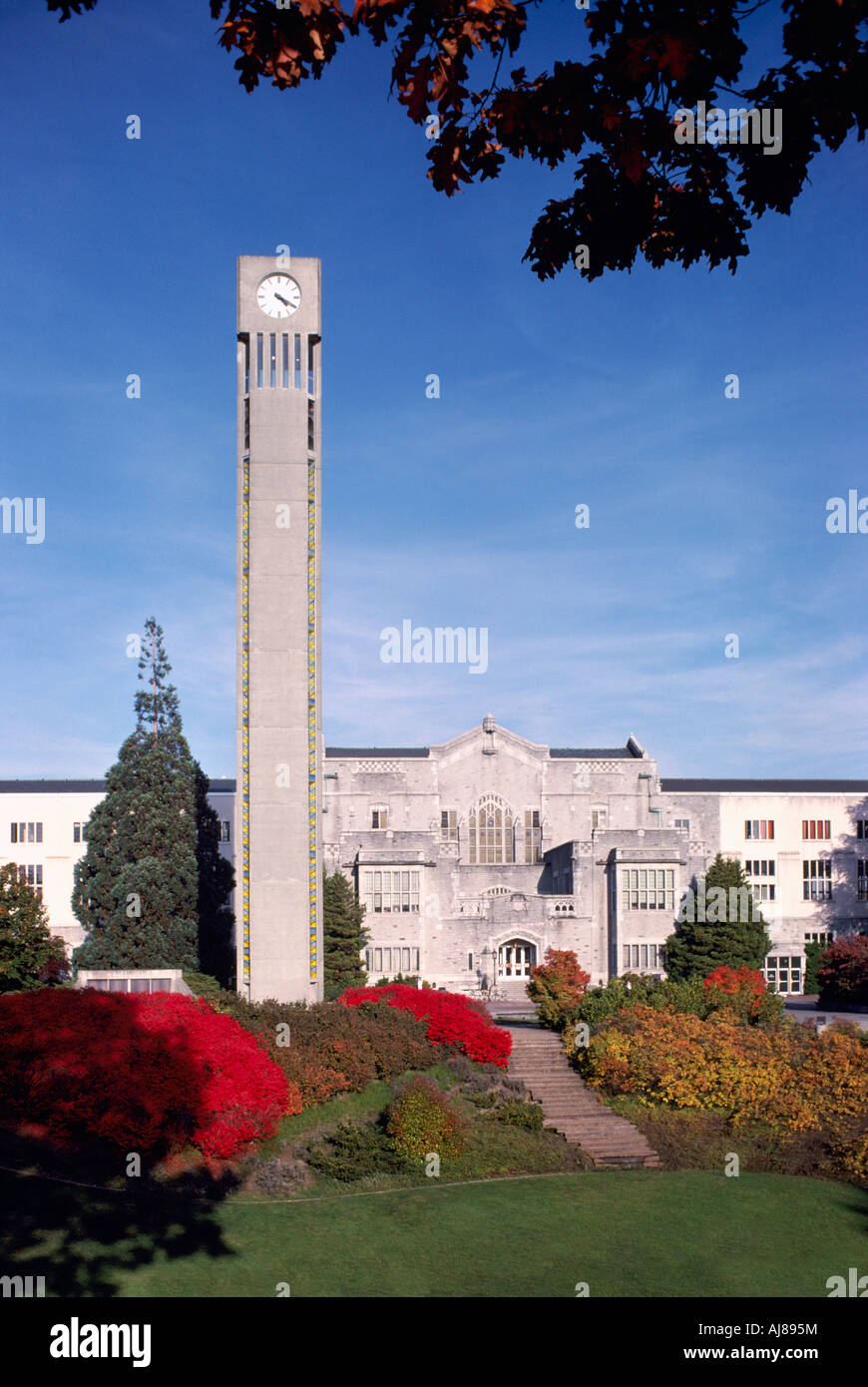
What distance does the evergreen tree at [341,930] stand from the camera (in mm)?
53156

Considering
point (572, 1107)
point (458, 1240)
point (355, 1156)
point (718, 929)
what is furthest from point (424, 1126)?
point (718, 929)

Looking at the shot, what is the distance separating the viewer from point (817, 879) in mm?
68000

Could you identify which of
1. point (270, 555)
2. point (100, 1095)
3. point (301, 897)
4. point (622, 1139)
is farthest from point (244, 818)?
point (622, 1139)

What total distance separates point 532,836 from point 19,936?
111 ft

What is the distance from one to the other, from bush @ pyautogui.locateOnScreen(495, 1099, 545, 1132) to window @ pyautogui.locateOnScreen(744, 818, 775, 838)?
4133cm

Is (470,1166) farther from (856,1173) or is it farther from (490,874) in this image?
(490,874)

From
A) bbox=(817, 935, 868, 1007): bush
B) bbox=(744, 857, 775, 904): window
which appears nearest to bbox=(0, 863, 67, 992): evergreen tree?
bbox=(817, 935, 868, 1007): bush

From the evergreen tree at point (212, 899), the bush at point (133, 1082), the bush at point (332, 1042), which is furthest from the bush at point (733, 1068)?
the evergreen tree at point (212, 899)

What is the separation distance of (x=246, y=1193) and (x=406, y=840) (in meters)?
37.2

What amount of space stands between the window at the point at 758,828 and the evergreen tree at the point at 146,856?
34.3m

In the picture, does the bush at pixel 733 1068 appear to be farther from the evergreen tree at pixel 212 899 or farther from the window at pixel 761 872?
the window at pixel 761 872

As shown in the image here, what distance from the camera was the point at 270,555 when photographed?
119 ft

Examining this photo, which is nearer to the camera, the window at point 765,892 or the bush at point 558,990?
the bush at point 558,990

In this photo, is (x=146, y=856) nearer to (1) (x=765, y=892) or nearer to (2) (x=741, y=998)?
(2) (x=741, y=998)
